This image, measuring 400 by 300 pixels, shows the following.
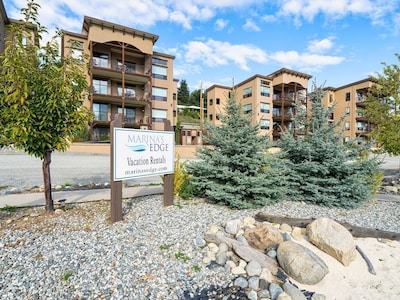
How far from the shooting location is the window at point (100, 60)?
25.2 m

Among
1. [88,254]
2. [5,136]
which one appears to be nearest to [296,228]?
[88,254]

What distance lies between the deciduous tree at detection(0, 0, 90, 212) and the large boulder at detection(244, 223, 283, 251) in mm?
3749

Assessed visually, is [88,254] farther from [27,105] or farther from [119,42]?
[119,42]

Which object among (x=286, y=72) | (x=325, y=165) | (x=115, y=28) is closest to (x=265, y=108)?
(x=286, y=72)

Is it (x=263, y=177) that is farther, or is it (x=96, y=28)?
(x=96, y=28)

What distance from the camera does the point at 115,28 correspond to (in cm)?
2525

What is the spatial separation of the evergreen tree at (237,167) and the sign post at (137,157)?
2.75 feet

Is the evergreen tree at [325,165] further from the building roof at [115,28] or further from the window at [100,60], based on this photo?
the building roof at [115,28]

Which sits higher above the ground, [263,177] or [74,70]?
[74,70]

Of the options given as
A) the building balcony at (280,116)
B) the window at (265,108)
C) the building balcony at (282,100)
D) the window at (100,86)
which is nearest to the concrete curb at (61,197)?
the window at (100,86)

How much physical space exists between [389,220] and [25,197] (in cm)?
868

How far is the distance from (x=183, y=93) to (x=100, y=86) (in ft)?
173

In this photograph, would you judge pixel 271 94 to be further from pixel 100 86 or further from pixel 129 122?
pixel 100 86

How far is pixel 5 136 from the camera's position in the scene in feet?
12.4
